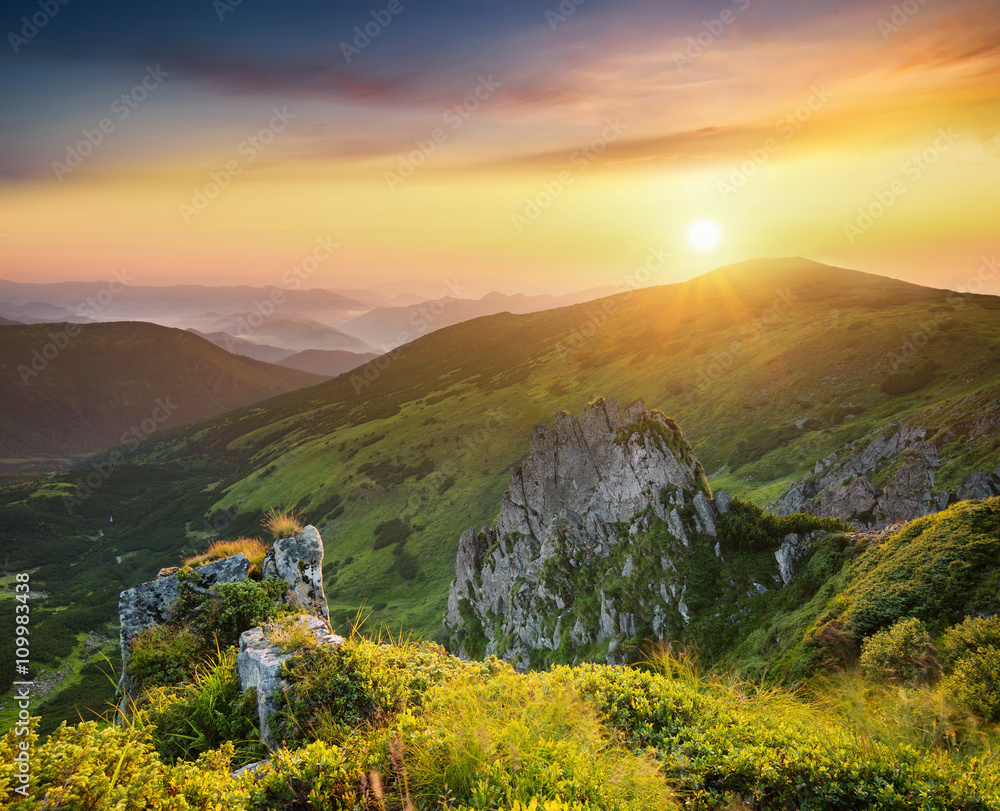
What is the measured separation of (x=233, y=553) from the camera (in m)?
14.7

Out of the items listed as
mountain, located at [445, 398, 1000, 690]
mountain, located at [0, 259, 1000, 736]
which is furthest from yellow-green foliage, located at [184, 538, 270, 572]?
mountain, located at [445, 398, 1000, 690]

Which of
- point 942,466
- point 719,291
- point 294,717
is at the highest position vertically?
point 719,291

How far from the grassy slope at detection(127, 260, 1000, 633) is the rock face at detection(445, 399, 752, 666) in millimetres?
17846

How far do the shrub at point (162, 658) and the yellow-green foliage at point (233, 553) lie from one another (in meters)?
2.63

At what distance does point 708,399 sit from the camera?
99500mm

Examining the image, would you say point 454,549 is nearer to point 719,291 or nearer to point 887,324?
point 887,324

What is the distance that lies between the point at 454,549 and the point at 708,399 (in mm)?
57747

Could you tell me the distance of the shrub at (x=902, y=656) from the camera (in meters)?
13.0

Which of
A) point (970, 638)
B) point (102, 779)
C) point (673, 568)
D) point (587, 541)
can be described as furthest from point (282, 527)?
point (587, 541)

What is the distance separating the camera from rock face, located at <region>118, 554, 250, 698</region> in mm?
12227

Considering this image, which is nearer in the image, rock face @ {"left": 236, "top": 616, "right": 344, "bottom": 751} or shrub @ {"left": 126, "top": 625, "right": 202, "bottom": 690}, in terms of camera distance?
rock face @ {"left": 236, "top": 616, "right": 344, "bottom": 751}

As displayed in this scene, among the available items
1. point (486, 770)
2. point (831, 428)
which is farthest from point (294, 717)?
point (831, 428)

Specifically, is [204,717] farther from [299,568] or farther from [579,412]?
[579,412]

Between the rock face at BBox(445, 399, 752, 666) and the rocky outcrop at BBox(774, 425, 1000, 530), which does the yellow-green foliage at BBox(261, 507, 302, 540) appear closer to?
the rock face at BBox(445, 399, 752, 666)
